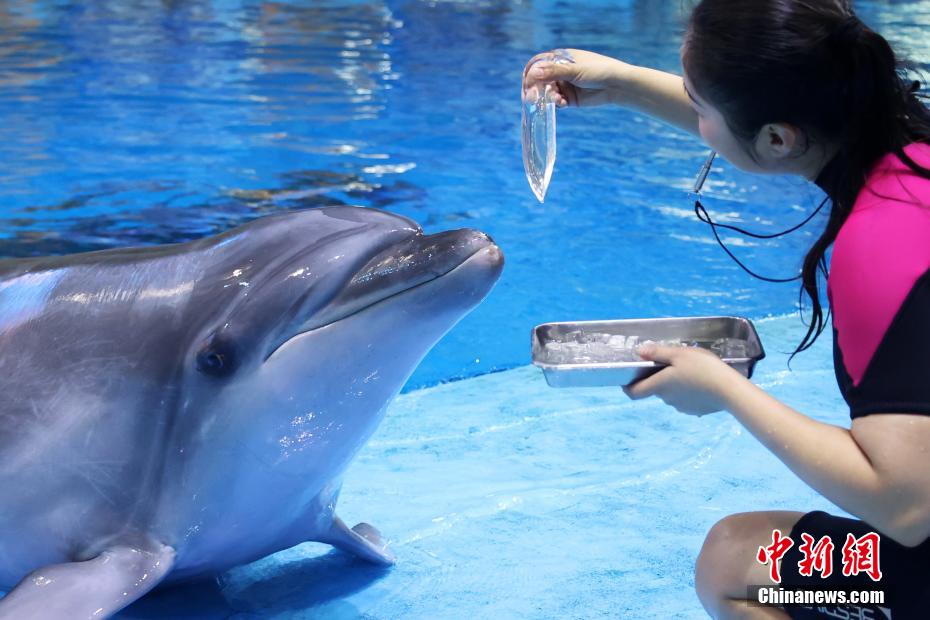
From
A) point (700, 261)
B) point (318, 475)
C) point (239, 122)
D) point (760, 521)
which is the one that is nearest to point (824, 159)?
point (760, 521)

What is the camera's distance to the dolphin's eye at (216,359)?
2.76 m

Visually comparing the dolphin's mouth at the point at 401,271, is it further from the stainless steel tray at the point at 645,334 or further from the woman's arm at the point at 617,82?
the woman's arm at the point at 617,82

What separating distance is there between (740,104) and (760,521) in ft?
3.58

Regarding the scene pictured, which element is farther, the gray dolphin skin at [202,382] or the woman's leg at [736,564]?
the gray dolphin skin at [202,382]

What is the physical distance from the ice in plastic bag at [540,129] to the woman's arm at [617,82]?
3 centimetres

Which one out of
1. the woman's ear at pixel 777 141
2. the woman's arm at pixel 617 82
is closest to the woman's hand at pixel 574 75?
the woman's arm at pixel 617 82

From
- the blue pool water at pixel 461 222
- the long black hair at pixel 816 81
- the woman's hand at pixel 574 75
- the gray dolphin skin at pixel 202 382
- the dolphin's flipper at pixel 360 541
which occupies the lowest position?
the blue pool water at pixel 461 222

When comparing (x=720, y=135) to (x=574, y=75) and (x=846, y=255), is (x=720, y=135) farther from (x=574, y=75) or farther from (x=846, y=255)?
(x=574, y=75)

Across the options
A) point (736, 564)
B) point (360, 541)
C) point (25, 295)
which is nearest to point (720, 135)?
point (736, 564)

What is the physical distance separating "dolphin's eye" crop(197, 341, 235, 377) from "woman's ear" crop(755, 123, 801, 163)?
1445 millimetres

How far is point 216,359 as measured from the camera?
278cm

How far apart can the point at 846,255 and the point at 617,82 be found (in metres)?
1.57

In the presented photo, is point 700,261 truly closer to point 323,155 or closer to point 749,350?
point 323,155

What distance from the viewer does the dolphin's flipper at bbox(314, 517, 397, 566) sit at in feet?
11.0
